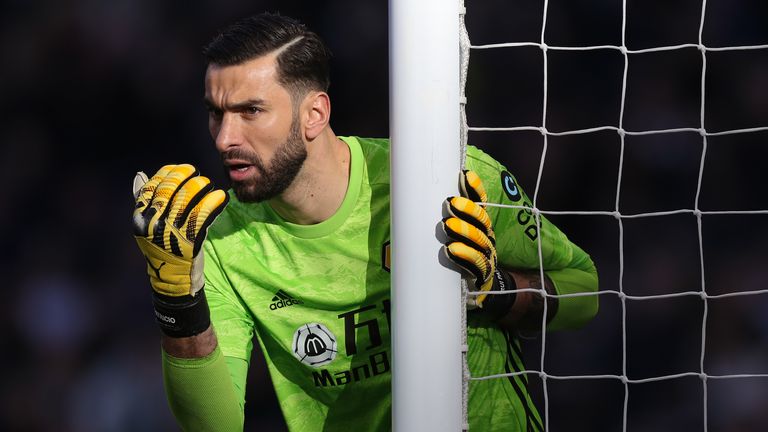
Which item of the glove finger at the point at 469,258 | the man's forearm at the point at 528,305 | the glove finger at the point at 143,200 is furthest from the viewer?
the man's forearm at the point at 528,305

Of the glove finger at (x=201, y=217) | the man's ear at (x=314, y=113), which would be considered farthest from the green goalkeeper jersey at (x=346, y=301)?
the glove finger at (x=201, y=217)

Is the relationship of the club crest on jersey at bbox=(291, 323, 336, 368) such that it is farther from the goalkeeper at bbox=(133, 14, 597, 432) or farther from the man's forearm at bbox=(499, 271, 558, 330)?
the man's forearm at bbox=(499, 271, 558, 330)

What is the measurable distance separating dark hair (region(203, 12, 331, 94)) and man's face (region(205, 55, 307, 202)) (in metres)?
0.02

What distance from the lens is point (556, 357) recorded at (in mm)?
3705

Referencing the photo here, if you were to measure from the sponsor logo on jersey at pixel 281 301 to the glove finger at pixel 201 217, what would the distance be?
15.6 inches

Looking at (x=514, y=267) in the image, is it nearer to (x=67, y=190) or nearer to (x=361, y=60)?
(x=361, y=60)

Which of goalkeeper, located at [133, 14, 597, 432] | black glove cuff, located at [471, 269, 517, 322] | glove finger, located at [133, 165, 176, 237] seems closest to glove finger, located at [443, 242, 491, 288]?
black glove cuff, located at [471, 269, 517, 322]

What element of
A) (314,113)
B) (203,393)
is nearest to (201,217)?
(203,393)

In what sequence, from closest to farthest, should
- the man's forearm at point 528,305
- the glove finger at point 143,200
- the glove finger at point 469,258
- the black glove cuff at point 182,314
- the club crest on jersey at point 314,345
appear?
the glove finger at point 469,258 < the glove finger at point 143,200 < the black glove cuff at point 182,314 < the man's forearm at point 528,305 < the club crest on jersey at point 314,345

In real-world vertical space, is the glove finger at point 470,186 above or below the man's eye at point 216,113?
below

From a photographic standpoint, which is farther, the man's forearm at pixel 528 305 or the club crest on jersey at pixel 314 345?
the club crest on jersey at pixel 314 345

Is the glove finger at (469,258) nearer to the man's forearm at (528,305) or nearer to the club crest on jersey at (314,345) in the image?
the man's forearm at (528,305)

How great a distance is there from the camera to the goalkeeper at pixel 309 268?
6.97 feet

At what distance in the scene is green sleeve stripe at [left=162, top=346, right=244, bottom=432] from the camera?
2.02m
